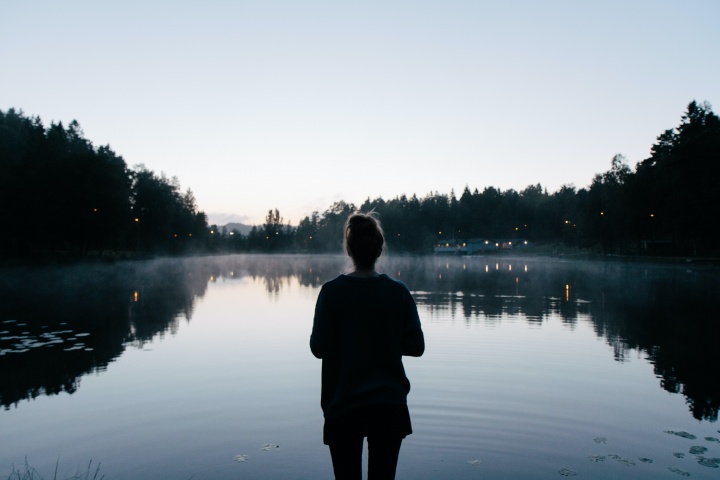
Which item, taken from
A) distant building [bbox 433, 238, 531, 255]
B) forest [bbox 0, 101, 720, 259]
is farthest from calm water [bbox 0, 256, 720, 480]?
distant building [bbox 433, 238, 531, 255]

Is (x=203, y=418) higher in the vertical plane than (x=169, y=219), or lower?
lower

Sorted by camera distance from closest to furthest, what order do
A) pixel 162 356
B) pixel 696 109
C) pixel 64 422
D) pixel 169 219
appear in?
pixel 64 422
pixel 162 356
pixel 696 109
pixel 169 219

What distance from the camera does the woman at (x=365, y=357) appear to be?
3537 mm

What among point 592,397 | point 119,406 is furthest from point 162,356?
point 592,397

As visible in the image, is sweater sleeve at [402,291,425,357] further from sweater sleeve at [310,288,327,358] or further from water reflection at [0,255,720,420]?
water reflection at [0,255,720,420]

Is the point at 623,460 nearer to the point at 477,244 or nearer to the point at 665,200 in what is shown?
the point at 665,200

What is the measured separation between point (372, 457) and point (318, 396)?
635 cm

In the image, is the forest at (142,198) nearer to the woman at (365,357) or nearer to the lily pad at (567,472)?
the lily pad at (567,472)

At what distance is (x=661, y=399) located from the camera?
932 cm

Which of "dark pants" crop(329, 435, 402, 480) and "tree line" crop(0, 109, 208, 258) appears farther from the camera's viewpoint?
"tree line" crop(0, 109, 208, 258)

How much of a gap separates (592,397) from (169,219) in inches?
4413

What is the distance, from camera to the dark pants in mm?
3516

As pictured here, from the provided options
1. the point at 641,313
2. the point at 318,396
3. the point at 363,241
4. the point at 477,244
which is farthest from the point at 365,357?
the point at 477,244

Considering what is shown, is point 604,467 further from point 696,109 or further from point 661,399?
point 696,109
